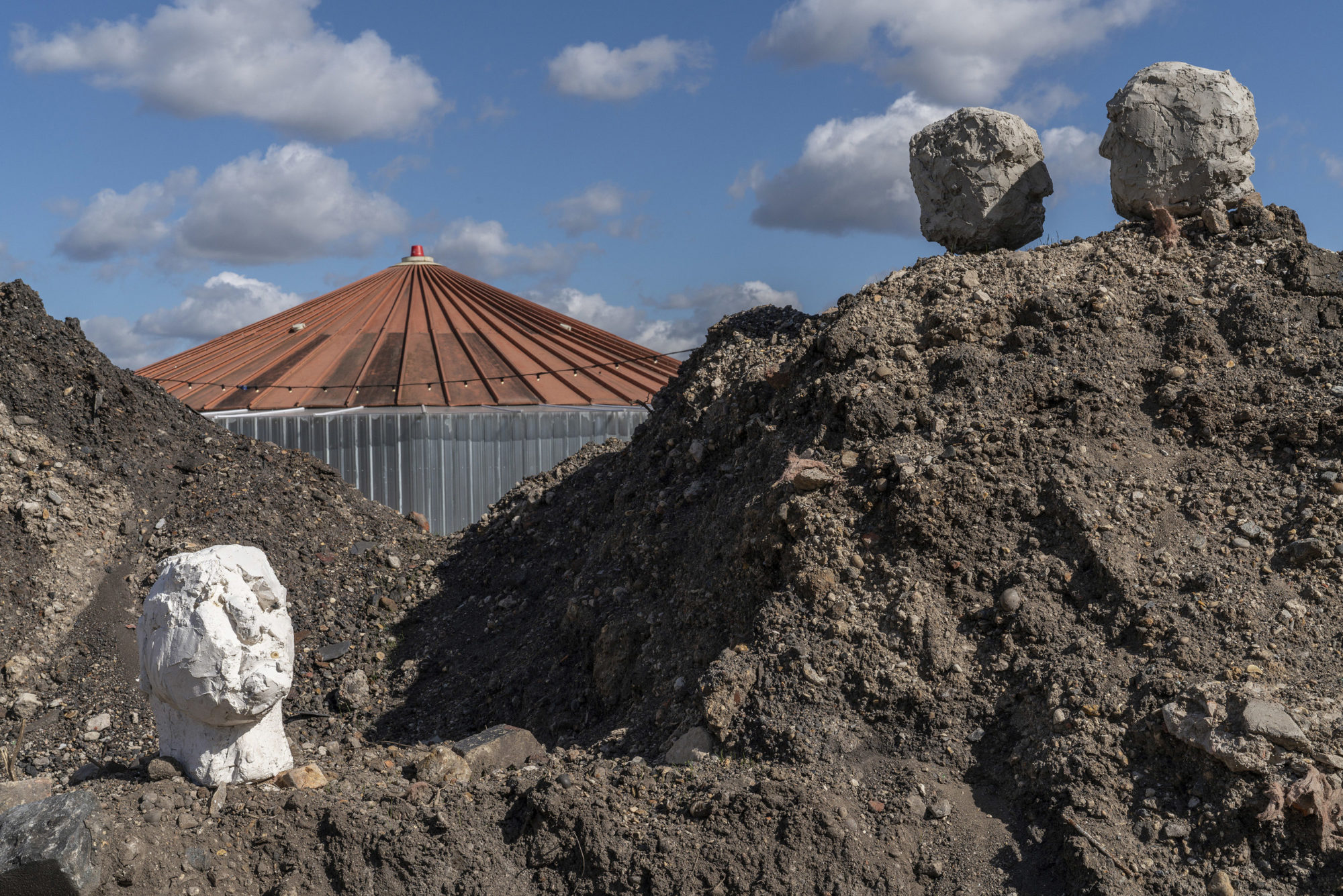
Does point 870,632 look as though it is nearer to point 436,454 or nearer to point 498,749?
point 498,749

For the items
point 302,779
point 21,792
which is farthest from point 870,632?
point 21,792

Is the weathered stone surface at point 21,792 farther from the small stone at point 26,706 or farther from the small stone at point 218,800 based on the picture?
the small stone at point 26,706

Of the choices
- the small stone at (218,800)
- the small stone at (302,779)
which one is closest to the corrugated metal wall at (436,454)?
the small stone at (302,779)

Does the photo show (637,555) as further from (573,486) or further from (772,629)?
(573,486)

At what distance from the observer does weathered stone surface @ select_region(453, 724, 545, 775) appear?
4668 mm

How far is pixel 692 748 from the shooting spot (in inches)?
174

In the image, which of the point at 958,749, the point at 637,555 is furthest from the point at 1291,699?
the point at 637,555

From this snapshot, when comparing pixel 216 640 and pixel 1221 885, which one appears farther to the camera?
pixel 216 640

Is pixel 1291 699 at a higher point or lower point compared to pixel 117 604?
higher

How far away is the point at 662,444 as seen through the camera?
7395 mm

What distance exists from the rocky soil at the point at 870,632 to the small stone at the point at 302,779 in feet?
0.35

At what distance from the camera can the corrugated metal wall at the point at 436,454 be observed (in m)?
12.2

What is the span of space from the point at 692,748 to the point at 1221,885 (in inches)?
84.7

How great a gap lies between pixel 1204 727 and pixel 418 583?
6.26 metres
